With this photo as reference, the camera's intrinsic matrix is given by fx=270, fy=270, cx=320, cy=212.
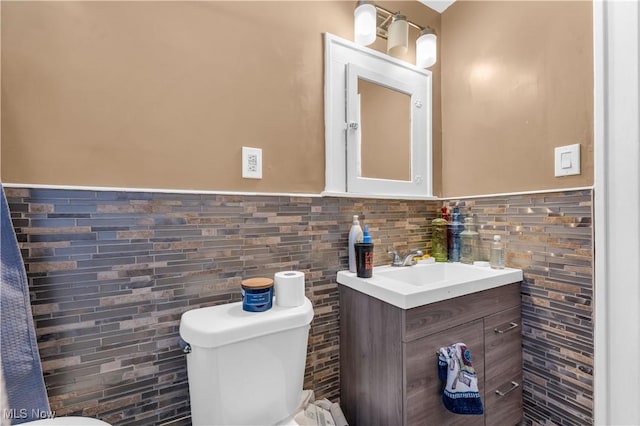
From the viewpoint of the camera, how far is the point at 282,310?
0.85 metres

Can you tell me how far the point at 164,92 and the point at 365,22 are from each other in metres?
0.87

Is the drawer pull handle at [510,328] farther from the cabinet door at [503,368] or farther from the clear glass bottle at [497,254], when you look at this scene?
the clear glass bottle at [497,254]

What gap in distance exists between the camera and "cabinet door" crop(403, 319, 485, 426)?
873mm

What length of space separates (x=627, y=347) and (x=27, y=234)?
1473 mm

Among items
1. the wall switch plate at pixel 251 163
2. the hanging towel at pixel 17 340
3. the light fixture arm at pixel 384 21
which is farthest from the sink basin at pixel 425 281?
the light fixture arm at pixel 384 21

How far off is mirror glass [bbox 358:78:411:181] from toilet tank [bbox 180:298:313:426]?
772 mm

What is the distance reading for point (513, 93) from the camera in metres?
1.23

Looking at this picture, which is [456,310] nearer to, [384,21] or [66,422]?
[66,422]

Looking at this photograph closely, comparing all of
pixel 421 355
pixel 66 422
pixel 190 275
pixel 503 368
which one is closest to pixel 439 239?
pixel 503 368

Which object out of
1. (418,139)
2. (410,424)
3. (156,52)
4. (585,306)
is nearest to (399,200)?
(418,139)

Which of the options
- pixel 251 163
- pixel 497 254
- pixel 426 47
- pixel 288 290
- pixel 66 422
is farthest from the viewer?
pixel 426 47

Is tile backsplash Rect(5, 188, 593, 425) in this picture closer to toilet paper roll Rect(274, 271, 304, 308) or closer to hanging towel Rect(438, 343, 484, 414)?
toilet paper roll Rect(274, 271, 304, 308)

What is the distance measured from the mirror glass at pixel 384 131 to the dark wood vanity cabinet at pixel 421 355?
61 centimetres

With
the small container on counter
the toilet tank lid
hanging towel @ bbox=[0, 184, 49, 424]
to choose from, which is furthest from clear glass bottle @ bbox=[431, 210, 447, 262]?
hanging towel @ bbox=[0, 184, 49, 424]
